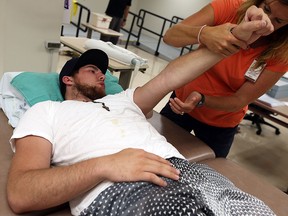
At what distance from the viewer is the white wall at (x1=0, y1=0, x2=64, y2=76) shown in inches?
75.7

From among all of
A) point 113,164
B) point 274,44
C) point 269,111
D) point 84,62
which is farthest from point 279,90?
point 113,164

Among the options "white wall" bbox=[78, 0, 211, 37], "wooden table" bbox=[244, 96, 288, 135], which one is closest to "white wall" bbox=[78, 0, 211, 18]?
"white wall" bbox=[78, 0, 211, 37]

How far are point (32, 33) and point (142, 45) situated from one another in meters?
5.21

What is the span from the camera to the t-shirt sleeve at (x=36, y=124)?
3.67 ft

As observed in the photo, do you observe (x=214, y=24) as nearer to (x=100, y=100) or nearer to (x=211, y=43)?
(x=211, y=43)

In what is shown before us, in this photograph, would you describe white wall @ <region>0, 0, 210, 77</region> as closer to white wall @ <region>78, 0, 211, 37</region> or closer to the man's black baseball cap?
the man's black baseball cap

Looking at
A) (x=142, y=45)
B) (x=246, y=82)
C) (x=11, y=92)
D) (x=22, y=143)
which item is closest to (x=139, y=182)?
(x=22, y=143)

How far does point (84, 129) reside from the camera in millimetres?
1203

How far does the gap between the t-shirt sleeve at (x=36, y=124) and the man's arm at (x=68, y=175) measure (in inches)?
3.6

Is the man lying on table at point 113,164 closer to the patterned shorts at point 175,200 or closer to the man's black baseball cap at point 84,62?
the patterned shorts at point 175,200

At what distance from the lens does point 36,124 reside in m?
1.17

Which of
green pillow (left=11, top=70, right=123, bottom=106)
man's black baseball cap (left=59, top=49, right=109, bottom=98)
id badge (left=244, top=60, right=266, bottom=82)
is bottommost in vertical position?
green pillow (left=11, top=70, right=123, bottom=106)

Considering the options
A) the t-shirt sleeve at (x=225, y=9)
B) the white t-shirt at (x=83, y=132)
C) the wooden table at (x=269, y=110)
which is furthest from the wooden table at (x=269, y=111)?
the white t-shirt at (x=83, y=132)

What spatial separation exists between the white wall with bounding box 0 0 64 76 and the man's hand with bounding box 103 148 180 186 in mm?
1396
